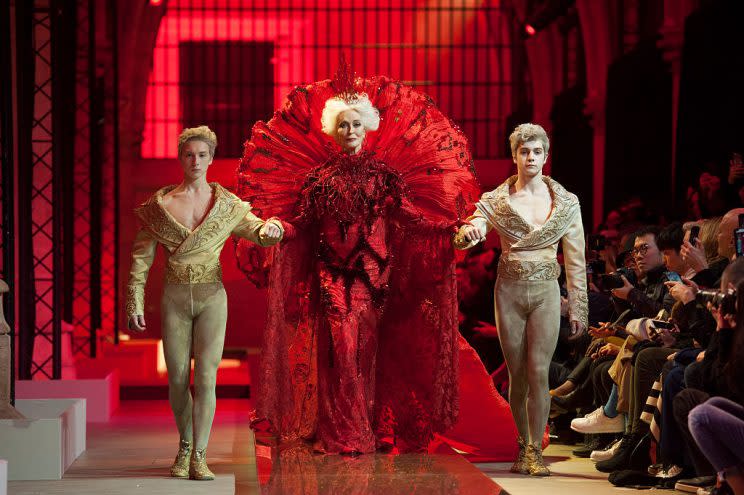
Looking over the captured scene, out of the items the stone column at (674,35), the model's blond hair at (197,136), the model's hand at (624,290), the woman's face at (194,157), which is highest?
the stone column at (674,35)

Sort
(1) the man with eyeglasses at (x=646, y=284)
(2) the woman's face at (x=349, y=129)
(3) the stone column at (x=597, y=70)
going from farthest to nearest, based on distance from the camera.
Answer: (3) the stone column at (x=597, y=70) < (1) the man with eyeglasses at (x=646, y=284) < (2) the woman's face at (x=349, y=129)

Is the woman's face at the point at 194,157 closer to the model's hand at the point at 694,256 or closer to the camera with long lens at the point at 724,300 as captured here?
the model's hand at the point at 694,256

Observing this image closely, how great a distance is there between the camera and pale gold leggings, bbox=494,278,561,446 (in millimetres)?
7035

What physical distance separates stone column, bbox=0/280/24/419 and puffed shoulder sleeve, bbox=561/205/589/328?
289 centimetres

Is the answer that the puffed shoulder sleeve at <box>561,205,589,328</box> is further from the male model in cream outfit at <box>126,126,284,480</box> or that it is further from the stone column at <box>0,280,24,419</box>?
the stone column at <box>0,280,24,419</box>

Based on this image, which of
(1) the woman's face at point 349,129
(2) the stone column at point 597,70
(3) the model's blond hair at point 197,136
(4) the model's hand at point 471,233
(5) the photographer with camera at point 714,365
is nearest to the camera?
(5) the photographer with camera at point 714,365

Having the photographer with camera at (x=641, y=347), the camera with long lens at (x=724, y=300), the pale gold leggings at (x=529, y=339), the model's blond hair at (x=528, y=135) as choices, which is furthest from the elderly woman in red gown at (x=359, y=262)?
the camera with long lens at (x=724, y=300)

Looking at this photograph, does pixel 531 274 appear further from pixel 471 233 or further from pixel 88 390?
pixel 88 390

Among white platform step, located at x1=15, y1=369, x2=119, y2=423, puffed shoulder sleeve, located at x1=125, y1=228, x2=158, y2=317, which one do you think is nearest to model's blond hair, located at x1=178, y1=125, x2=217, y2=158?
puffed shoulder sleeve, located at x1=125, y1=228, x2=158, y2=317

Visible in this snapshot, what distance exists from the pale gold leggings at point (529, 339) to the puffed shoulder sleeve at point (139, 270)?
5.79 ft

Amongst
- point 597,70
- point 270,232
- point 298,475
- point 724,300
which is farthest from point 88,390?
point 597,70

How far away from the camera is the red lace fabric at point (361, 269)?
7184 millimetres

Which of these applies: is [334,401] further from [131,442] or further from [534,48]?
[534,48]

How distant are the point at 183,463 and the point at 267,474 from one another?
0.42 m
